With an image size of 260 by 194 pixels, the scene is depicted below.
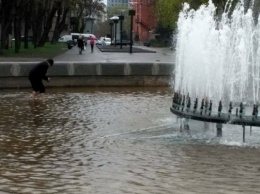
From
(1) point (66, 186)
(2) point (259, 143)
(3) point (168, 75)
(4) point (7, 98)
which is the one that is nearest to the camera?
(1) point (66, 186)

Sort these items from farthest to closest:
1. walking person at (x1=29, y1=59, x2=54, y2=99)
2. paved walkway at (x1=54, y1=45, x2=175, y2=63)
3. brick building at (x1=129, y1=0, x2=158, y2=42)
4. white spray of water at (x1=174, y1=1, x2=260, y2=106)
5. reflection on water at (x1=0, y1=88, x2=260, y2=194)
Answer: brick building at (x1=129, y1=0, x2=158, y2=42)
paved walkway at (x1=54, y1=45, x2=175, y2=63)
walking person at (x1=29, y1=59, x2=54, y2=99)
white spray of water at (x1=174, y1=1, x2=260, y2=106)
reflection on water at (x1=0, y1=88, x2=260, y2=194)

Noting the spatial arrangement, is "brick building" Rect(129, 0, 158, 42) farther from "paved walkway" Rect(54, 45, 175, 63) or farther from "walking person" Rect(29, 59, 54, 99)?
"walking person" Rect(29, 59, 54, 99)

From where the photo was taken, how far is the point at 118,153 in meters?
11.0

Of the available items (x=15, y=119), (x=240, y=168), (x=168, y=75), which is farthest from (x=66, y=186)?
(x=168, y=75)

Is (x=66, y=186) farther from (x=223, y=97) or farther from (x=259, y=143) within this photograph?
(x=223, y=97)

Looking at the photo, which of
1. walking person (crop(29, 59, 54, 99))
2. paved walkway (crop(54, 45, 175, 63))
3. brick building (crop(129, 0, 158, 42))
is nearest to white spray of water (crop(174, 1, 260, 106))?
walking person (crop(29, 59, 54, 99))

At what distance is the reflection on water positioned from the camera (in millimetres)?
8766

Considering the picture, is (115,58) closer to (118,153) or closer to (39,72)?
(39,72)

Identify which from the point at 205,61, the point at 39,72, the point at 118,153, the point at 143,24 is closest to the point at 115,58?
the point at 39,72

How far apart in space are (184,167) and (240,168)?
2.58 feet

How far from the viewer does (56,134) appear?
42.9 feet

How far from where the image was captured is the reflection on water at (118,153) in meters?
8.77

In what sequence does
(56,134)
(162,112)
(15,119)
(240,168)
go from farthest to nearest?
(162,112) → (15,119) → (56,134) → (240,168)

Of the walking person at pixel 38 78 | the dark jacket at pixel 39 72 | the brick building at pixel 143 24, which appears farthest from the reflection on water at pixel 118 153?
the brick building at pixel 143 24
